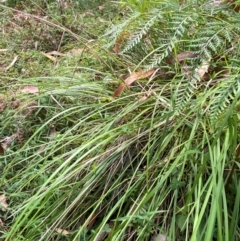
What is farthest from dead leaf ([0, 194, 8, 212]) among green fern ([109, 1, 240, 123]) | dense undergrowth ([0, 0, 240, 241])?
green fern ([109, 1, 240, 123])

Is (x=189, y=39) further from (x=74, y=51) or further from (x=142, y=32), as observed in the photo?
(x=74, y=51)

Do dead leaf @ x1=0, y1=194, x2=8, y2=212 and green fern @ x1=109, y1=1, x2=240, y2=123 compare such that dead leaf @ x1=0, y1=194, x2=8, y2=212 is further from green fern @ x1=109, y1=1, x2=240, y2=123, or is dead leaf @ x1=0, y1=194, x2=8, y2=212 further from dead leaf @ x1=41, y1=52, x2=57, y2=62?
dead leaf @ x1=41, y1=52, x2=57, y2=62

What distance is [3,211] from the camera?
162 centimetres

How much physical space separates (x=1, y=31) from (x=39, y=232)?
5.37 ft

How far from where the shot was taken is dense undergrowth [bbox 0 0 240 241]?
1.30 metres

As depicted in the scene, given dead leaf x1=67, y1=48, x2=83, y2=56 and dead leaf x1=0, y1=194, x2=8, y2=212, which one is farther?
dead leaf x1=67, y1=48, x2=83, y2=56

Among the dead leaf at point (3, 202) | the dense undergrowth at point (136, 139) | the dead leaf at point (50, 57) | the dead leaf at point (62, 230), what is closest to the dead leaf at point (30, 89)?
the dense undergrowth at point (136, 139)

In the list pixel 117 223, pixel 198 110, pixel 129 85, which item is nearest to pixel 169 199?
pixel 117 223

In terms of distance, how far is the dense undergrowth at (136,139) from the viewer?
4.26 feet

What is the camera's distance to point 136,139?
1.53 metres

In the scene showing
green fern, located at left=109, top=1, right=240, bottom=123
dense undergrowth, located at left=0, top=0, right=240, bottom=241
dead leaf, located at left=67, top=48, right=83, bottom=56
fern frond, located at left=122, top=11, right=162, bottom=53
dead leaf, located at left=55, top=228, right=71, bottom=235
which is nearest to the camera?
dense undergrowth, located at left=0, top=0, right=240, bottom=241

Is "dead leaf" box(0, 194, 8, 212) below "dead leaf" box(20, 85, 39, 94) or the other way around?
below

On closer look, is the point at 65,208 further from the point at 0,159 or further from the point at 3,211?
the point at 0,159

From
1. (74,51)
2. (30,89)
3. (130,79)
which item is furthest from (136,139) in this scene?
(74,51)
